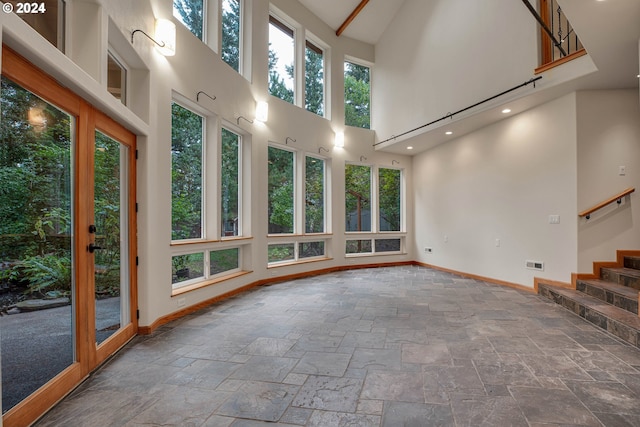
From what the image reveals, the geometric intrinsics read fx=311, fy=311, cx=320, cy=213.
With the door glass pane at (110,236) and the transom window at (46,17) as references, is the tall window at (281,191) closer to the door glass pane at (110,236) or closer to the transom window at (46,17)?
the door glass pane at (110,236)

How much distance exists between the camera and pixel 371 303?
408cm

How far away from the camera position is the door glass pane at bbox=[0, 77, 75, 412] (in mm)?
1552

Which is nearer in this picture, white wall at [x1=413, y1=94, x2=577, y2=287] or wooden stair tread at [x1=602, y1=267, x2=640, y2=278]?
wooden stair tread at [x1=602, y1=267, x2=640, y2=278]

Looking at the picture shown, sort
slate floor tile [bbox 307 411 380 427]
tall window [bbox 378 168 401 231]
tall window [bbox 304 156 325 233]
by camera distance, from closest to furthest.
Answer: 1. slate floor tile [bbox 307 411 380 427]
2. tall window [bbox 304 156 325 233]
3. tall window [bbox 378 168 401 231]

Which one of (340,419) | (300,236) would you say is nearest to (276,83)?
(300,236)

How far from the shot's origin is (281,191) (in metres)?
5.76

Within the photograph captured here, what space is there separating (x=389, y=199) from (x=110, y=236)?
6106mm

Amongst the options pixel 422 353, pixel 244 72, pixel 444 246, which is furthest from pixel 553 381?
pixel 244 72

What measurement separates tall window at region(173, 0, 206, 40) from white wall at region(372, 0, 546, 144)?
406 centimetres

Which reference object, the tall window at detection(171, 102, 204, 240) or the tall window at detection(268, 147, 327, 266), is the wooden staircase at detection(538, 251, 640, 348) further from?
the tall window at detection(171, 102, 204, 240)

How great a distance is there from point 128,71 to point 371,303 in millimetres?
3710

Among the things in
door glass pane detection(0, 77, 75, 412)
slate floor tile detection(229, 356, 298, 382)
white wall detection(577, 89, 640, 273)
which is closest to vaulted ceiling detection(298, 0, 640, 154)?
white wall detection(577, 89, 640, 273)

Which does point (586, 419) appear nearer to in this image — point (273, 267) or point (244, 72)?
point (273, 267)

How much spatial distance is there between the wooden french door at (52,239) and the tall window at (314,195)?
3.92m
